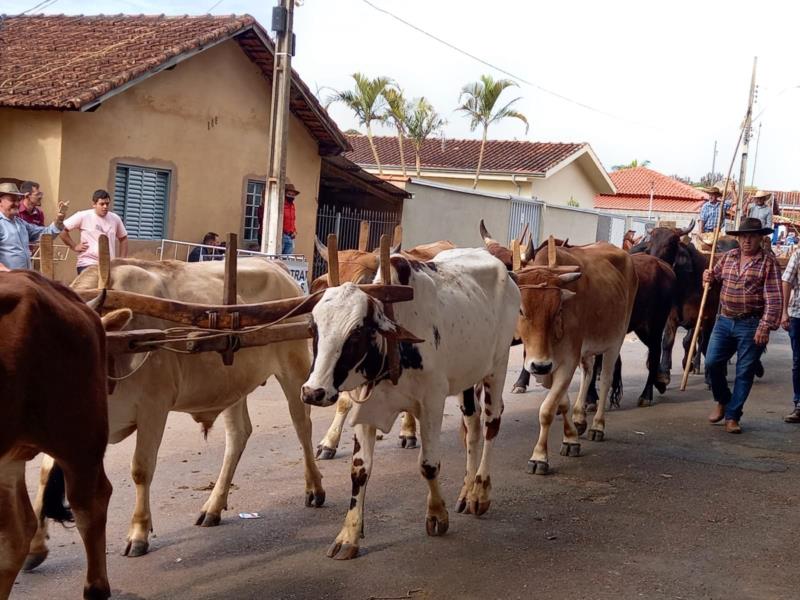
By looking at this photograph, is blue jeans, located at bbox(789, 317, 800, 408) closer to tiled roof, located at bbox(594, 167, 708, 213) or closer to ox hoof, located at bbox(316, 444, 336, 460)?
ox hoof, located at bbox(316, 444, 336, 460)

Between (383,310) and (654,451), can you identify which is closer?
(383,310)

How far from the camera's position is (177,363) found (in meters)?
5.80

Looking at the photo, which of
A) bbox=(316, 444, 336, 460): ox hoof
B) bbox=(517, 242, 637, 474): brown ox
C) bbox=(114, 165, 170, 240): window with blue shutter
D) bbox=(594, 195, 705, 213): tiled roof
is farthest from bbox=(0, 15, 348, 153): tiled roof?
bbox=(594, 195, 705, 213): tiled roof

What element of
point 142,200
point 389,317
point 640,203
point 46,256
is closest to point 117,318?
point 46,256

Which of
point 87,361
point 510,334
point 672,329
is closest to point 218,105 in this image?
point 672,329

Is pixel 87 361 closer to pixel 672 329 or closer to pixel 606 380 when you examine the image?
pixel 606 380

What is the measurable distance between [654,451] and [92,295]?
5504 mm

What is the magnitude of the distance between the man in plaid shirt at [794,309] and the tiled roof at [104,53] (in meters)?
8.90

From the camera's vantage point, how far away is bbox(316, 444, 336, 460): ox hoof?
26.6ft

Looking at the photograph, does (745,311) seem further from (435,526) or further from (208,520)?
(208,520)

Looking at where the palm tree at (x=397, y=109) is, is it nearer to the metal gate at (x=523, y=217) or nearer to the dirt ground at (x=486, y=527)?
the metal gate at (x=523, y=217)

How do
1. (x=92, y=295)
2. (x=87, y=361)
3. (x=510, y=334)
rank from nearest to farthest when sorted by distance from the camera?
(x=87, y=361), (x=92, y=295), (x=510, y=334)

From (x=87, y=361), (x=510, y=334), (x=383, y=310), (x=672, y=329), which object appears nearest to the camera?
(x=87, y=361)

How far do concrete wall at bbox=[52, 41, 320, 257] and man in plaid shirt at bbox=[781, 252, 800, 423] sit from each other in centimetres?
931
